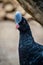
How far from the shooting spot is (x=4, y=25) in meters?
5.01

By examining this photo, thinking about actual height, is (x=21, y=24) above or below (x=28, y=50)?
above

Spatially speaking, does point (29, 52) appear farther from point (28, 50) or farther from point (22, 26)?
point (22, 26)

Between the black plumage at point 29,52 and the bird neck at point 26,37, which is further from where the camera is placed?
the bird neck at point 26,37

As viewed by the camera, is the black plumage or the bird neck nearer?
the black plumage

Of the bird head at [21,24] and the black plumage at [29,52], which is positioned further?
the bird head at [21,24]

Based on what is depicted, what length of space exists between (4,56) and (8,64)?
237 millimetres

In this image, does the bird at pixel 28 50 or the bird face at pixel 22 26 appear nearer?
the bird at pixel 28 50

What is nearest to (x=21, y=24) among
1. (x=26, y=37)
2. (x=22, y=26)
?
(x=22, y=26)

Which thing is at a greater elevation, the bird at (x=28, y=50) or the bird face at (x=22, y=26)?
the bird face at (x=22, y=26)

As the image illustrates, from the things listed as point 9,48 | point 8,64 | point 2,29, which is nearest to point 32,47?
point 8,64

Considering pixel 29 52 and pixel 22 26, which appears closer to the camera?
pixel 29 52

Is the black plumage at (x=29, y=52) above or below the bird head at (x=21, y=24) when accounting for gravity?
below

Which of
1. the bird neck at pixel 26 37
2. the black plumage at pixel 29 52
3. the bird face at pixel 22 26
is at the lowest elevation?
the black plumage at pixel 29 52

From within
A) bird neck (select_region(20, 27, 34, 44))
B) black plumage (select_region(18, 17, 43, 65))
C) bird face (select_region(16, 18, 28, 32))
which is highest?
bird face (select_region(16, 18, 28, 32))
